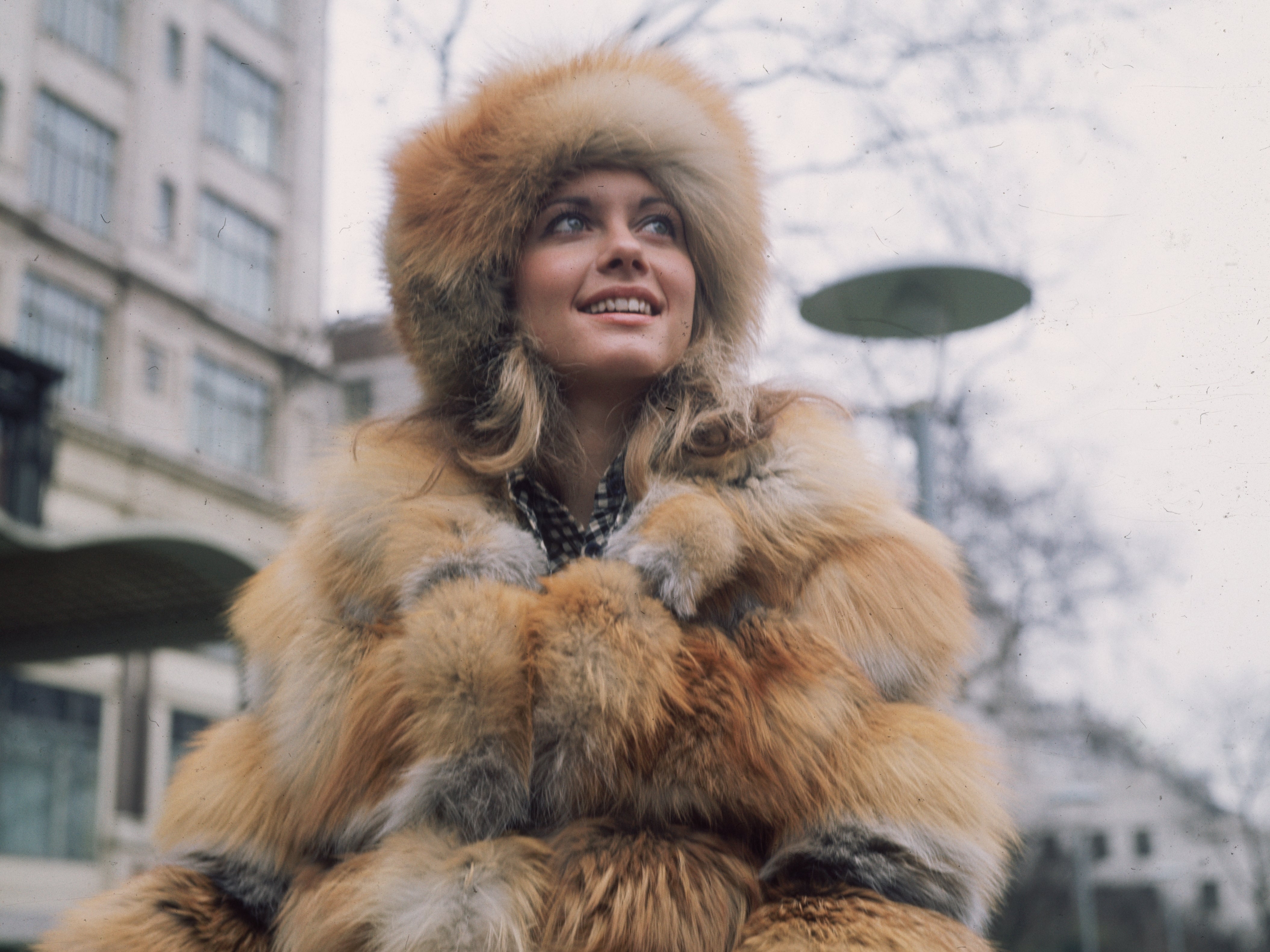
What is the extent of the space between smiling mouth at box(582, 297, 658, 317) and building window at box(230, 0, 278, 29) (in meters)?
5.89

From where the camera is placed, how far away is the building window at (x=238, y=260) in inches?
291

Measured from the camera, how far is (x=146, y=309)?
25.2 feet

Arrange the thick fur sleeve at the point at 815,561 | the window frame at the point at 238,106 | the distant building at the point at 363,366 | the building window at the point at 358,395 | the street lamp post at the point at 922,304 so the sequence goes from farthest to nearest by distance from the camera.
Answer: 1. the window frame at the point at 238,106
2. the building window at the point at 358,395
3. the distant building at the point at 363,366
4. the street lamp post at the point at 922,304
5. the thick fur sleeve at the point at 815,561

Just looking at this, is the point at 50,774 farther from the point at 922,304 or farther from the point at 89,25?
the point at 922,304

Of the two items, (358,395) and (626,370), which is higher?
(358,395)

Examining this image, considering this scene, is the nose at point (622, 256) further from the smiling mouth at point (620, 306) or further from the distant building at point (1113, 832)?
the distant building at point (1113, 832)

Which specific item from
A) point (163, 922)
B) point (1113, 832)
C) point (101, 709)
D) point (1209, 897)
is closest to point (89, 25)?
point (101, 709)

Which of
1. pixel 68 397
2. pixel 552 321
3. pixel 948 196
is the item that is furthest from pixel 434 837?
pixel 68 397

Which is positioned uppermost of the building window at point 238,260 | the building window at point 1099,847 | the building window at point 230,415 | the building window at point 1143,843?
the building window at point 238,260

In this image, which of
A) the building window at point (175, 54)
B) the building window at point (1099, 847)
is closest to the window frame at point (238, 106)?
the building window at point (175, 54)

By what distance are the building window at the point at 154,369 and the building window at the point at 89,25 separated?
206 cm

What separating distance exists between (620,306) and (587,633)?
24.9 inches

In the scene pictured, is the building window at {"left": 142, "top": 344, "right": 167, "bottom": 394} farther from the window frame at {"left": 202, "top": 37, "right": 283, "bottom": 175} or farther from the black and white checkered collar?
the black and white checkered collar

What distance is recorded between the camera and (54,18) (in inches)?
249
